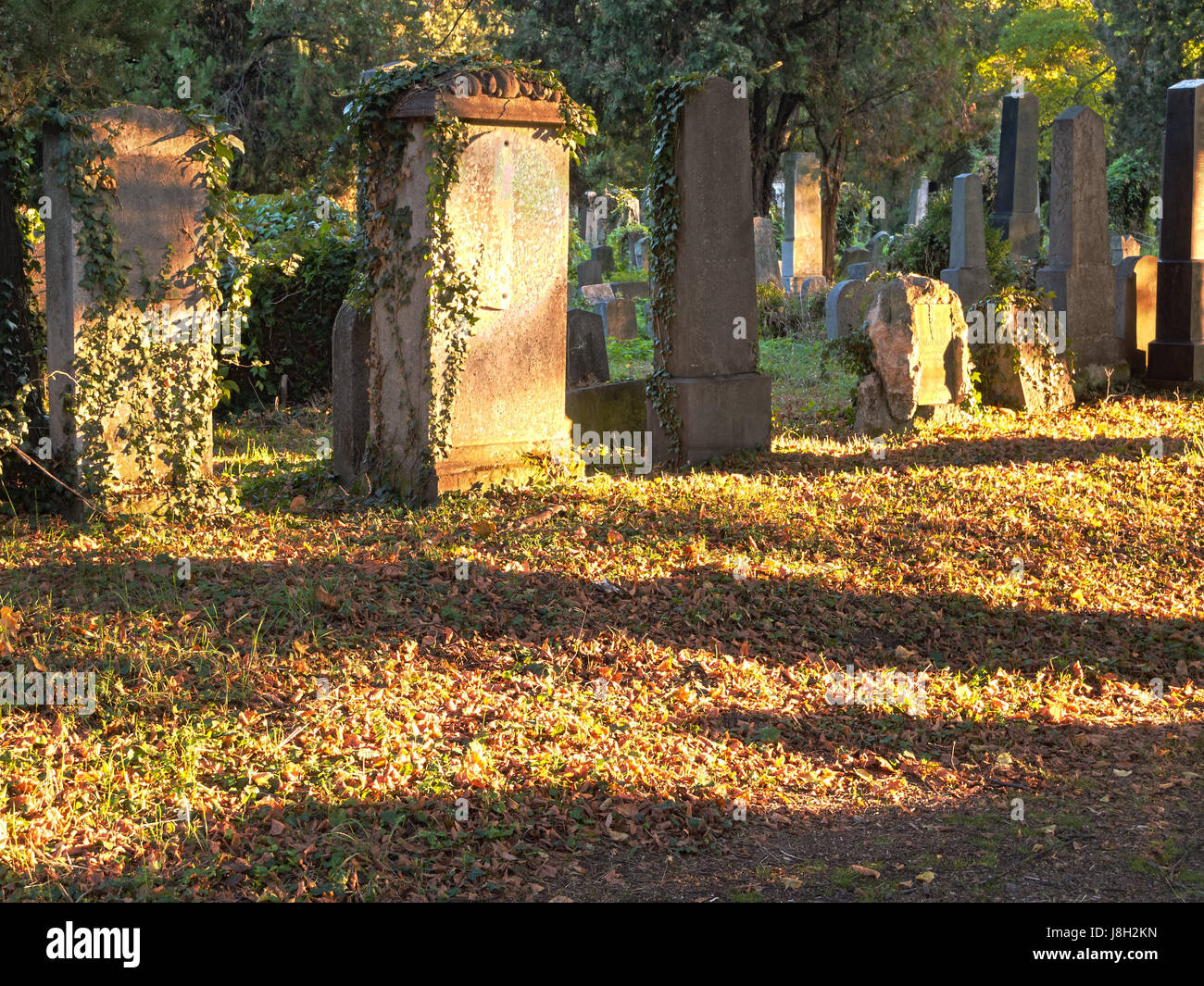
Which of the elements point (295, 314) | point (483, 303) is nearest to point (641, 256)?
point (295, 314)

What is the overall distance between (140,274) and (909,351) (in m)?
6.36

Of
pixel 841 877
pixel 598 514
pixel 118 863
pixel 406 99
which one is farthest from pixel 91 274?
pixel 841 877

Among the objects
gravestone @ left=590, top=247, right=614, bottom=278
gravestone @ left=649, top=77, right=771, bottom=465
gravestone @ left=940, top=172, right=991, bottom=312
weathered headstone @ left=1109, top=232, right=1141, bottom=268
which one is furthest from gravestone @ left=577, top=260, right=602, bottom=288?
gravestone @ left=649, top=77, right=771, bottom=465

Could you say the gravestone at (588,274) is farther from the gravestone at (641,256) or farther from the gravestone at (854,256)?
the gravestone at (854,256)

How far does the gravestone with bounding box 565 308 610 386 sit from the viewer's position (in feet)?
37.1

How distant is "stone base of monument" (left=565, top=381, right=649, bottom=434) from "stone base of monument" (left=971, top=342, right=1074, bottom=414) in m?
3.76

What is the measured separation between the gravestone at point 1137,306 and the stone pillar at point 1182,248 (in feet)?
0.46

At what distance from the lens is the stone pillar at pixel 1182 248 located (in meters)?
12.5

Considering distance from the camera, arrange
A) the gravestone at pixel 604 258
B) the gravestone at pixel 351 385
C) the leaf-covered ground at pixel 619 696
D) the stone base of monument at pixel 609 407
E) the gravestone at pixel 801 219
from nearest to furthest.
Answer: the leaf-covered ground at pixel 619 696 < the gravestone at pixel 351 385 < the stone base of monument at pixel 609 407 < the gravestone at pixel 801 219 < the gravestone at pixel 604 258

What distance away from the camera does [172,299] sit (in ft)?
24.9

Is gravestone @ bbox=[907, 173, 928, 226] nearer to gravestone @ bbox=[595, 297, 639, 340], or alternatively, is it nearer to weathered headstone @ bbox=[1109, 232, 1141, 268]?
weathered headstone @ bbox=[1109, 232, 1141, 268]

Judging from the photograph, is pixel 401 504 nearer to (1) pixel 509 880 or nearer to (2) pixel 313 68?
Result: (1) pixel 509 880

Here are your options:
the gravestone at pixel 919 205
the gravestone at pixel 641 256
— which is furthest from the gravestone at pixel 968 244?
the gravestone at pixel 919 205

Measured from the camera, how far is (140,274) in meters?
7.43
